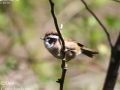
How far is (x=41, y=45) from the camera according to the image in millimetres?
4918

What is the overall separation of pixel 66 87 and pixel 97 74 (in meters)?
0.50

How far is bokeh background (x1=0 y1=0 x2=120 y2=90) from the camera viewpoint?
433cm

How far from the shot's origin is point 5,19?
4.56m

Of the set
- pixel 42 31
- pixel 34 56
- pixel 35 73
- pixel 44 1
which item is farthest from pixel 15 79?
pixel 44 1

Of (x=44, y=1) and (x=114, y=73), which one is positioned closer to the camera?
(x=114, y=73)

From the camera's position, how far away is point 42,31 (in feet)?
16.4

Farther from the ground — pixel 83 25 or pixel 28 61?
pixel 83 25

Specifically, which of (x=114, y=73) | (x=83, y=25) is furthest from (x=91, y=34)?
(x=114, y=73)

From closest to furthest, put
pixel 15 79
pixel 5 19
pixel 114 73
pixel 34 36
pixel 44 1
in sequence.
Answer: pixel 114 73, pixel 15 79, pixel 5 19, pixel 34 36, pixel 44 1

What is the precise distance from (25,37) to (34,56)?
0.30 m

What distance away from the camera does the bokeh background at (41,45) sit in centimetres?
433

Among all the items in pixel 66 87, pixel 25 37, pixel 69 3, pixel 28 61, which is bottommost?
pixel 66 87

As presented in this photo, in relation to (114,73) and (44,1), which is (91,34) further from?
(114,73)

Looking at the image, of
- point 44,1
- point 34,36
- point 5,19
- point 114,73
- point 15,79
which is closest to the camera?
point 114,73
